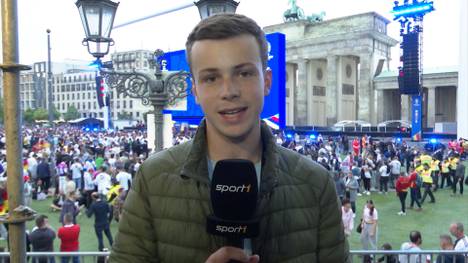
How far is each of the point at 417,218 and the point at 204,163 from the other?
43.1 feet

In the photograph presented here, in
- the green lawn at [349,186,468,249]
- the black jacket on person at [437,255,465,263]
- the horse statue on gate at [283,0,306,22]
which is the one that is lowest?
the green lawn at [349,186,468,249]

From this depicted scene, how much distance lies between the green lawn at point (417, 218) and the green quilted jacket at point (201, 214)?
9.41 meters

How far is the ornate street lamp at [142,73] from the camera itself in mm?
6234

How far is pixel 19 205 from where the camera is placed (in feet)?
7.08

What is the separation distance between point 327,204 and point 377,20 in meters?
55.6

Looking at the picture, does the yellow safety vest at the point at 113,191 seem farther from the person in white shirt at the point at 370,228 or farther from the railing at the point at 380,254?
the person in white shirt at the point at 370,228

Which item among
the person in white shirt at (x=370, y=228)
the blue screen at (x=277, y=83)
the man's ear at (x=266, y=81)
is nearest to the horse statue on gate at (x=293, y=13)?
the person in white shirt at (x=370, y=228)

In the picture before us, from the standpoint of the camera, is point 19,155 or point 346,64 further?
point 346,64

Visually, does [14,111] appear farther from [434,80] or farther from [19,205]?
[434,80]

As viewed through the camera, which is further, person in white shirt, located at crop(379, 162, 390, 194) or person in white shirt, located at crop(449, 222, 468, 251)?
person in white shirt, located at crop(379, 162, 390, 194)

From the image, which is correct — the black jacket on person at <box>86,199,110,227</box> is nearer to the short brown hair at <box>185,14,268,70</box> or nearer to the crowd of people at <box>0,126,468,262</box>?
the crowd of people at <box>0,126,468,262</box>

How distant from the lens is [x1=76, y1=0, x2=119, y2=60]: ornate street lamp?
630cm

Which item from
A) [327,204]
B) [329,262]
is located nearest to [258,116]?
[327,204]

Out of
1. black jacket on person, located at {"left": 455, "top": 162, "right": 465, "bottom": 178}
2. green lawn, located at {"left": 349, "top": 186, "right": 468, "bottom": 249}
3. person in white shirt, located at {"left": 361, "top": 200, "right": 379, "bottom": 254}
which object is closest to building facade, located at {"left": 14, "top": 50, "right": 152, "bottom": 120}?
black jacket on person, located at {"left": 455, "top": 162, "right": 465, "bottom": 178}
